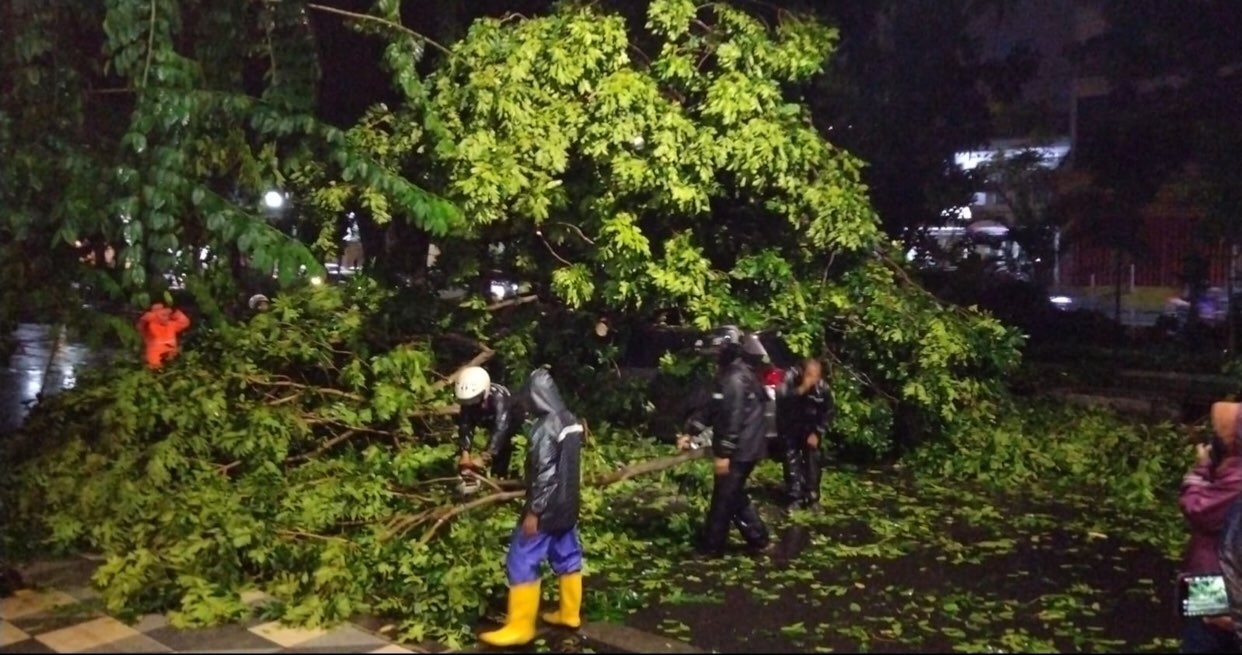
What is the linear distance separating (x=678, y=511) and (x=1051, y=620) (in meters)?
3.14

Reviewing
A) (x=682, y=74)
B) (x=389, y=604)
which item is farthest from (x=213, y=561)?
(x=682, y=74)

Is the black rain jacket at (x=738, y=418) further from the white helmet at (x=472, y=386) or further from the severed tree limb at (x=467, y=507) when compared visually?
the white helmet at (x=472, y=386)

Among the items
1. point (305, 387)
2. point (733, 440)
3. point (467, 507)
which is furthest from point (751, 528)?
point (305, 387)

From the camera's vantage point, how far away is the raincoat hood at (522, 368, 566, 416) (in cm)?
605

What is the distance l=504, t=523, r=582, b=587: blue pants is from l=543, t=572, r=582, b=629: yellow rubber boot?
0.05 metres

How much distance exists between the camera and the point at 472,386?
26.8 feet

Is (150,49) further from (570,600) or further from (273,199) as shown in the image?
(570,600)

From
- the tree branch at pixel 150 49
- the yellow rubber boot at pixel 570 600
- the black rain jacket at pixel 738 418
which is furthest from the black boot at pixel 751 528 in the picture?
the tree branch at pixel 150 49

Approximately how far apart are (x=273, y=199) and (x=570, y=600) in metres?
5.74

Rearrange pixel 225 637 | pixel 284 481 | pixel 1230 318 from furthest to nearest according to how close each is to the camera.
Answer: pixel 1230 318 < pixel 284 481 < pixel 225 637

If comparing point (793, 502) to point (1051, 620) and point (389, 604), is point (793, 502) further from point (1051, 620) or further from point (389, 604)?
point (389, 604)

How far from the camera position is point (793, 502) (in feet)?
30.2

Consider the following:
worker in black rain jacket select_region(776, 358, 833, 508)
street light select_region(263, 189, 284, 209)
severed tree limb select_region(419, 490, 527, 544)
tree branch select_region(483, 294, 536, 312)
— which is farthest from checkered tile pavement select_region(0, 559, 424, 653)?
tree branch select_region(483, 294, 536, 312)

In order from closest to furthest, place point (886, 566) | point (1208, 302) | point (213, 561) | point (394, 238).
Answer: point (213, 561) < point (886, 566) < point (394, 238) < point (1208, 302)
